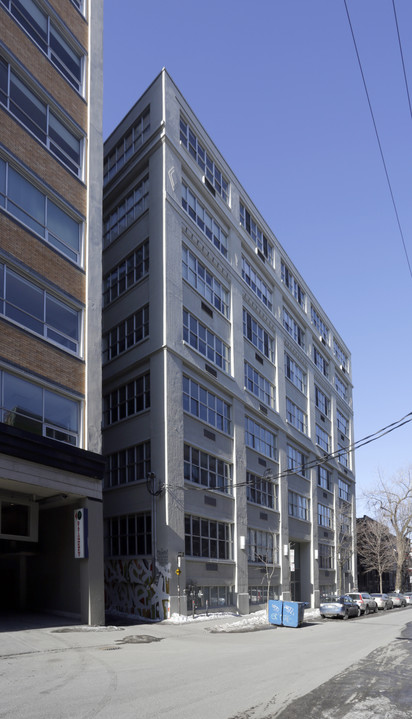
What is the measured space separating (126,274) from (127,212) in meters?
3.67

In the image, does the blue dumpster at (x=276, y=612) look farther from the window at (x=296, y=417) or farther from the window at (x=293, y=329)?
the window at (x=293, y=329)

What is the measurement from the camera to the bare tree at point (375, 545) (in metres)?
74.5

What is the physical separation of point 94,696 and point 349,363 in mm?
67804

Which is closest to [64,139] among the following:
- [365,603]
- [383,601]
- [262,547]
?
[262,547]

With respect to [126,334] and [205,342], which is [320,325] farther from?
[126,334]

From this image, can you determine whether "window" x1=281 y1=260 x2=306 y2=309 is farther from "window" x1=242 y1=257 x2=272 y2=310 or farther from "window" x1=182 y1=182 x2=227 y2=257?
"window" x1=182 y1=182 x2=227 y2=257

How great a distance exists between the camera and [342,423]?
229 ft

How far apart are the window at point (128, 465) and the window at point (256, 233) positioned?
59.8ft

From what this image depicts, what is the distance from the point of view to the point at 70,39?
27.5m

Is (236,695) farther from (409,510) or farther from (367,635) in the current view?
(409,510)

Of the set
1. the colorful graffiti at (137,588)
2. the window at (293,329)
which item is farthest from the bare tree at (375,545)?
the colorful graffiti at (137,588)

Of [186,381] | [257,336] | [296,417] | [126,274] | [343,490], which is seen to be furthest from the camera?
[343,490]

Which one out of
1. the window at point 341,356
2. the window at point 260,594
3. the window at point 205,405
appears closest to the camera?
the window at point 205,405

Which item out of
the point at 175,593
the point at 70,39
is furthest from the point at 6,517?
the point at 70,39
